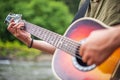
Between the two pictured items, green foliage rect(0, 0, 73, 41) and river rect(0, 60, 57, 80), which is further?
green foliage rect(0, 0, 73, 41)

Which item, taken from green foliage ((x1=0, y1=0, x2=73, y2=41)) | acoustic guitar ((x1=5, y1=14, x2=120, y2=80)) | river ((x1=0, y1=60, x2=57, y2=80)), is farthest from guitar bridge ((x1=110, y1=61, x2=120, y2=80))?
green foliage ((x1=0, y1=0, x2=73, y2=41))

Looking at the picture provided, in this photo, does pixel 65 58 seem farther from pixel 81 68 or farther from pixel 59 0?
pixel 59 0

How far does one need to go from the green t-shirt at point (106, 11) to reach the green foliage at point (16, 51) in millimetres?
10084

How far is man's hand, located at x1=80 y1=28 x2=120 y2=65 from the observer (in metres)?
1.51

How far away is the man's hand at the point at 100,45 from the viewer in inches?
59.5

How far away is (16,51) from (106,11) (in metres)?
11.4

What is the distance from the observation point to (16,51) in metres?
13.4

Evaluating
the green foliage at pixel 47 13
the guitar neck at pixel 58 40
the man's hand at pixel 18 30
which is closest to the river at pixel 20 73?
the man's hand at pixel 18 30

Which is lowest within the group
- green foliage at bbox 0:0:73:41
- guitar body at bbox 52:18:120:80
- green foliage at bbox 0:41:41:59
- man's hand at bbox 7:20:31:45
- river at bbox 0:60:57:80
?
green foliage at bbox 0:0:73:41

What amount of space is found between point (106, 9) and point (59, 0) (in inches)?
711

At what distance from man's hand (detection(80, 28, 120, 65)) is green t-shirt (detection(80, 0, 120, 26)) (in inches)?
19.0

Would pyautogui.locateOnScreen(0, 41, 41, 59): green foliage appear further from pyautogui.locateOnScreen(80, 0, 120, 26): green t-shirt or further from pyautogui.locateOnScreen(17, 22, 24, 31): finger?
pyautogui.locateOnScreen(80, 0, 120, 26): green t-shirt

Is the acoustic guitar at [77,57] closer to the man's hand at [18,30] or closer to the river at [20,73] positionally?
the man's hand at [18,30]

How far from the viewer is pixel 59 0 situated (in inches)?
792
